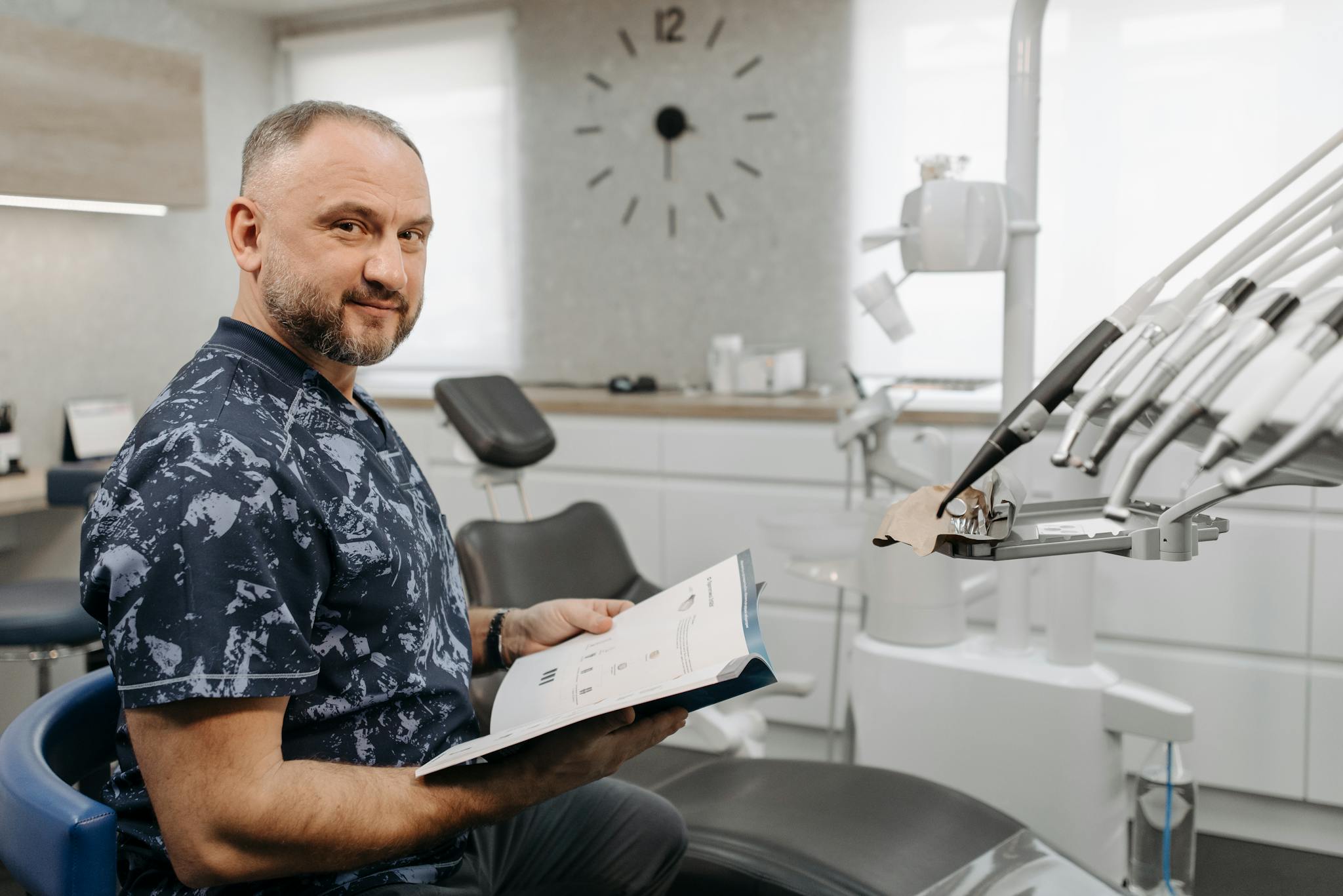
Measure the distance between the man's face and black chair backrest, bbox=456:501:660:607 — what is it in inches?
36.1

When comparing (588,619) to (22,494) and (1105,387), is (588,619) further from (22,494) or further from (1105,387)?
(22,494)

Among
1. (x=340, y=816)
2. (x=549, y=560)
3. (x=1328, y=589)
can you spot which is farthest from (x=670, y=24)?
(x=340, y=816)

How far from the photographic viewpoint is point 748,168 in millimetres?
3744

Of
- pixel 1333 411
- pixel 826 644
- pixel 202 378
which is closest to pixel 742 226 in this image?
pixel 826 644

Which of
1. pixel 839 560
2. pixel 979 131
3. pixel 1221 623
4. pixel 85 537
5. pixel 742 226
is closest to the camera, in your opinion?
pixel 85 537

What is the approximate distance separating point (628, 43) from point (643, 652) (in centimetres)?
320

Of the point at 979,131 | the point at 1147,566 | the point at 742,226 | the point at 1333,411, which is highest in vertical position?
the point at 979,131

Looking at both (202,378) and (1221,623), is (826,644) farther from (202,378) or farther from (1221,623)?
(202,378)

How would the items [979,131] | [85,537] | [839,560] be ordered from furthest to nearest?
[979,131], [839,560], [85,537]

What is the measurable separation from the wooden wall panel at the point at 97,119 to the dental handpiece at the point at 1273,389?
344 cm

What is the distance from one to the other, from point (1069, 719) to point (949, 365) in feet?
5.87

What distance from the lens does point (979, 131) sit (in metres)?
3.45

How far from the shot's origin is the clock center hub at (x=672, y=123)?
3805 mm

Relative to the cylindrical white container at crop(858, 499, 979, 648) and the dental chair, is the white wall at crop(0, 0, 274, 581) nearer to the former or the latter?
the dental chair
